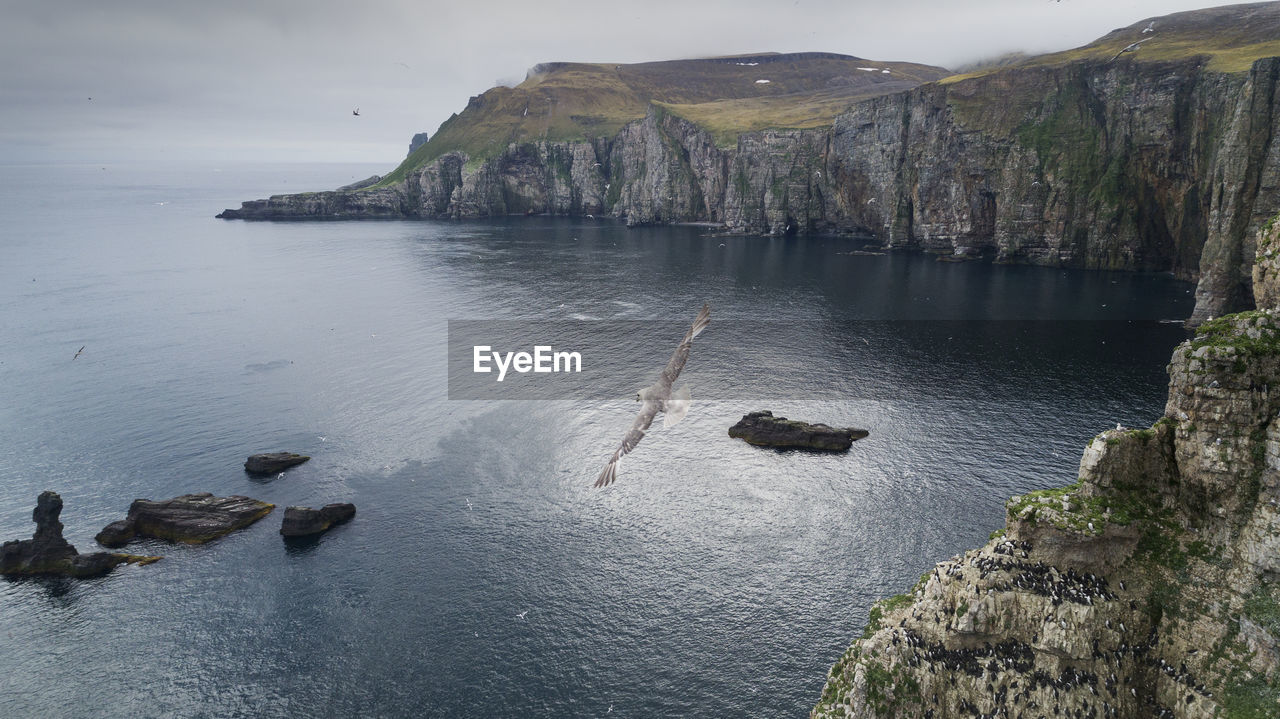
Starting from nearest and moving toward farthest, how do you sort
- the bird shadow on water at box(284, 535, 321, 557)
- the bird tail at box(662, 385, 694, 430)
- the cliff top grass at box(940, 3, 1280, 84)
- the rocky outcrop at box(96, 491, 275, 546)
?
1. the bird tail at box(662, 385, 694, 430)
2. the bird shadow on water at box(284, 535, 321, 557)
3. the rocky outcrop at box(96, 491, 275, 546)
4. the cliff top grass at box(940, 3, 1280, 84)

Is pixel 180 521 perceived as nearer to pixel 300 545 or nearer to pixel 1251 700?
pixel 300 545

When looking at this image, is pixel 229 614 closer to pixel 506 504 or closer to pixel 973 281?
pixel 506 504

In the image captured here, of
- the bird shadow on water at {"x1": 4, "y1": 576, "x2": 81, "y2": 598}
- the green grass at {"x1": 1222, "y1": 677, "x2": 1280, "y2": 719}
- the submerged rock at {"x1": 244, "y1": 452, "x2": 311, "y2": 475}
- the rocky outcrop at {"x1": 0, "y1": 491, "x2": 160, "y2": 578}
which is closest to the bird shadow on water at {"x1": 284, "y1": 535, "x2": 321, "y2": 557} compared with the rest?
the rocky outcrop at {"x1": 0, "y1": 491, "x2": 160, "y2": 578}

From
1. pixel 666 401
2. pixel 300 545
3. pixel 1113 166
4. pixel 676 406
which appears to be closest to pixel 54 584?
pixel 300 545

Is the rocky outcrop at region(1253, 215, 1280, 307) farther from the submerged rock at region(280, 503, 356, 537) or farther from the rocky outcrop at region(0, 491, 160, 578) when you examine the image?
the rocky outcrop at region(0, 491, 160, 578)

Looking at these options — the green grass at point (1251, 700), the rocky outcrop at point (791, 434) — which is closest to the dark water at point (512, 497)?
the rocky outcrop at point (791, 434)
